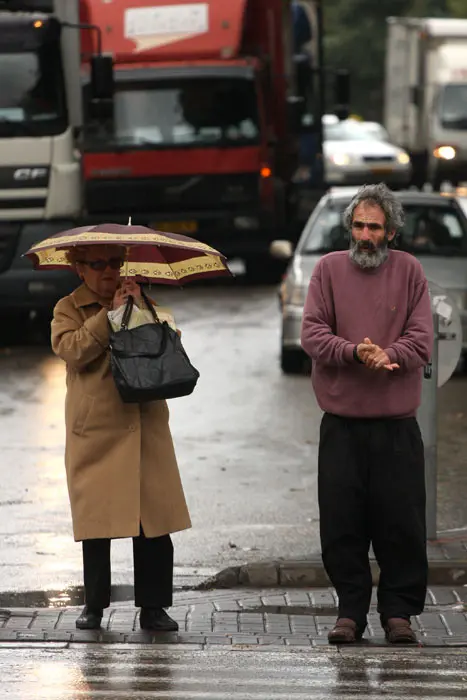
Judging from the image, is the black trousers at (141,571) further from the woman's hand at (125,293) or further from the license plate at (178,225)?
the license plate at (178,225)

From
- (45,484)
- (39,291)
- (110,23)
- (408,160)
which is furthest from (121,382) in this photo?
(408,160)

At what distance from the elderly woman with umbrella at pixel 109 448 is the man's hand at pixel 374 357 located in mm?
766

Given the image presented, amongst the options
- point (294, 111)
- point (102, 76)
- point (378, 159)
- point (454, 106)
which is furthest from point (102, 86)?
point (454, 106)

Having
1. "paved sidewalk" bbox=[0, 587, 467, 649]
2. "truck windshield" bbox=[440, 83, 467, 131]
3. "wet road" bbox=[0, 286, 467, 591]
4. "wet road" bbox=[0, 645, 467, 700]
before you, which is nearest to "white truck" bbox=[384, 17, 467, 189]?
"truck windshield" bbox=[440, 83, 467, 131]

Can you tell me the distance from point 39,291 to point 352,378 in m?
9.91

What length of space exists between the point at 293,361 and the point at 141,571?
A: 8299 mm

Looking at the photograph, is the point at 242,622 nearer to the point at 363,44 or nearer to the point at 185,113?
the point at 185,113

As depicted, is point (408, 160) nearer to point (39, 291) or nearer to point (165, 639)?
point (39, 291)

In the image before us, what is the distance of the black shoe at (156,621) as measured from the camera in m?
7.21

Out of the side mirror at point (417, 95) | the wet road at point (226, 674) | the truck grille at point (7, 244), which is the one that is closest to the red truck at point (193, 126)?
the truck grille at point (7, 244)

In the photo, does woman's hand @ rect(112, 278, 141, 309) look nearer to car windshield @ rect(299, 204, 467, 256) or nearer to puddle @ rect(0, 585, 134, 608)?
puddle @ rect(0, 585, 134, 608)

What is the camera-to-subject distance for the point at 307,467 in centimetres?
1123

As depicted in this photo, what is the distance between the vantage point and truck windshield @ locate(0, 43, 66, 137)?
16625 millimetres

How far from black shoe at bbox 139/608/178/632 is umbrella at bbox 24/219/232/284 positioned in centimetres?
129
